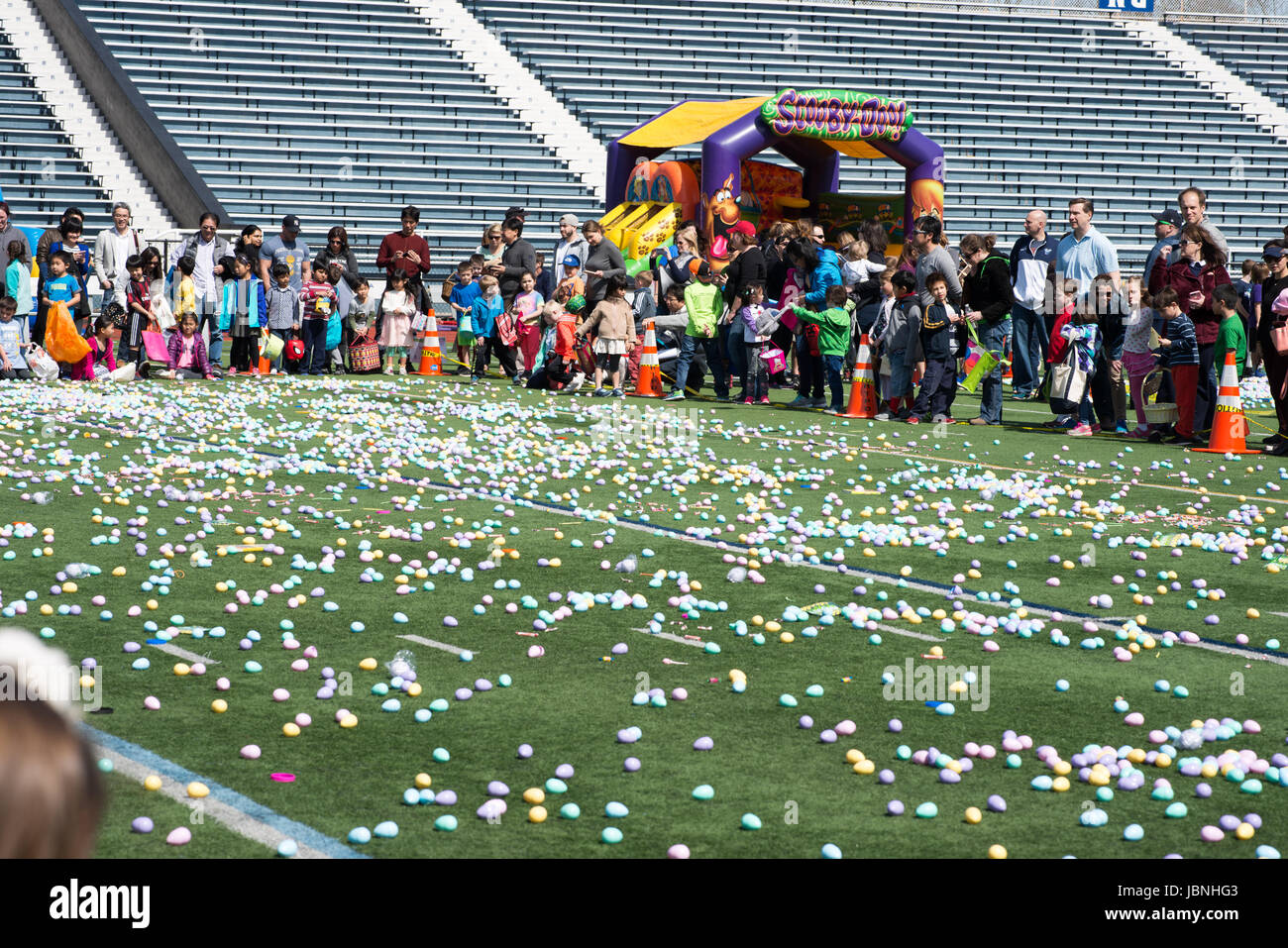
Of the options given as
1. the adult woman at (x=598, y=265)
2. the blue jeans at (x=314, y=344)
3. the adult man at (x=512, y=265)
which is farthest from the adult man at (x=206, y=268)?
the adult woman at (x=598, y=265)

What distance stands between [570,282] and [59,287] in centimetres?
632

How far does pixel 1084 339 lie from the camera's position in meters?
14.3

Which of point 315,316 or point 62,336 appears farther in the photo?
point 315,316

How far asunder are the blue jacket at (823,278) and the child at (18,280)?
952 cm

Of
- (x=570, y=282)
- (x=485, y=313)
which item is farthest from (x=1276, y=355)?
(x=485, y=313)

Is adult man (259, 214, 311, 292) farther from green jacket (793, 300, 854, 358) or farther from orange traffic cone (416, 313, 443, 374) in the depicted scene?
green jacket (793, 300, 854, 358)

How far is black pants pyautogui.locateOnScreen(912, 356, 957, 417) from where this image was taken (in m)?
15.3

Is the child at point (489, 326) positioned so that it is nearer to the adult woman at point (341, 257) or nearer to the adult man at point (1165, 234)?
the adult woman at point (341, 257)

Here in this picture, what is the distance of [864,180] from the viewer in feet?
112

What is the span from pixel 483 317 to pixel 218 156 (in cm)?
1346

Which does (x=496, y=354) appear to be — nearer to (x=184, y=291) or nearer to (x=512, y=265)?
(x=512, y=265)

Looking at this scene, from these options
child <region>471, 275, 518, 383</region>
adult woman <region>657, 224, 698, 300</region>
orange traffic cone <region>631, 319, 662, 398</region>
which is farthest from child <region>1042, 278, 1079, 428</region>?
child <region>471, 275, 518, 383</region>

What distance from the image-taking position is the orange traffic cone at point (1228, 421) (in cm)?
1316

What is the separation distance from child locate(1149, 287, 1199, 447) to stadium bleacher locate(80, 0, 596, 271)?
699 inches
